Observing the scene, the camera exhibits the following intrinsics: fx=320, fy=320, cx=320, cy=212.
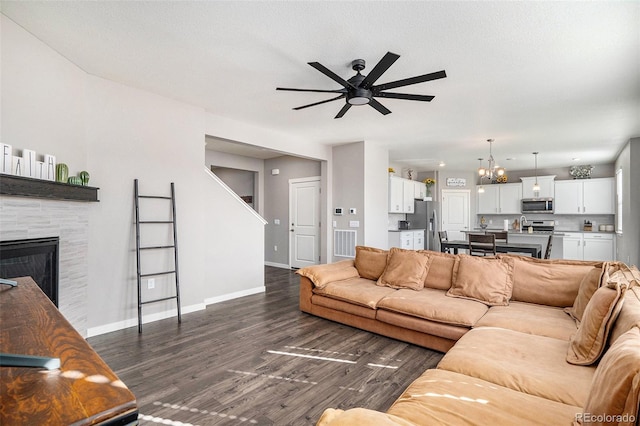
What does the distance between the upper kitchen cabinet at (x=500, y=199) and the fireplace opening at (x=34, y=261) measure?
396 inches

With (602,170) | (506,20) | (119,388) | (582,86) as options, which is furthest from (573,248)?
(119,388)

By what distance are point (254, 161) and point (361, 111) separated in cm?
393

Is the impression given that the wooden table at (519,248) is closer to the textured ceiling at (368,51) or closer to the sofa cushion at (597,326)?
the textured ceiling at (368,51)

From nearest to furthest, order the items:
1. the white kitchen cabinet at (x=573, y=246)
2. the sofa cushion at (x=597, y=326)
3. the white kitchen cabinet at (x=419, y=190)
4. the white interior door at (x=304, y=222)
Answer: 1. the sofa cushion at (x=597, y=326)
2. the white interior door at (x=304, y=222)
3. the white kitchen cabinet at (x=573, y=246)
4. the white kitchen cabinet at (x=419, y=190)

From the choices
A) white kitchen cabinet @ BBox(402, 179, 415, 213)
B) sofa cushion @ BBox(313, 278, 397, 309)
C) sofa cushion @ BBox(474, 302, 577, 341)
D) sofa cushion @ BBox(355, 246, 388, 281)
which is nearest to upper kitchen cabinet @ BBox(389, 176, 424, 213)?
white kitchen cabinet @ BBox(402, 179, 415, 213)

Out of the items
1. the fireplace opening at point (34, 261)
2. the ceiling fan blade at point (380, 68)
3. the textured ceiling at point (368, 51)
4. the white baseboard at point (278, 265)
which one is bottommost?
the white baseboard at point (278, 265)

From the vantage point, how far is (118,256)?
3.62 m

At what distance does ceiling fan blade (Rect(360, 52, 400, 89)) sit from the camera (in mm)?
2332

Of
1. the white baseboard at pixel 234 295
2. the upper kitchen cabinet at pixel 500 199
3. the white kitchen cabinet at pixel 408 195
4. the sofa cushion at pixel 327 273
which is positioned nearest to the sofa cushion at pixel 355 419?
the sofa cushion at pixel 327 273

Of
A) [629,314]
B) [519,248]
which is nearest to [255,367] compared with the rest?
[629,314]

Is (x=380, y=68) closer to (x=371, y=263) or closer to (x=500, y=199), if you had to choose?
(x=371, y=263)

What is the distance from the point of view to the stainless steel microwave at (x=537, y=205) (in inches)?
338

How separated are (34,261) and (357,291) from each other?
3017mm

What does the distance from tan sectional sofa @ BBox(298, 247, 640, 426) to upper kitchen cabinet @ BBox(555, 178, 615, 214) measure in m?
6.66
